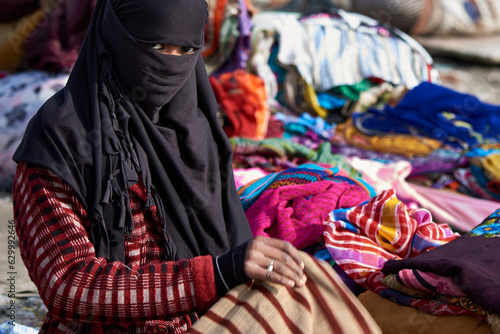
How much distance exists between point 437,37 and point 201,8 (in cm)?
686

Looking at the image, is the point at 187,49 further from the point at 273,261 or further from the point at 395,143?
the point at 395,143

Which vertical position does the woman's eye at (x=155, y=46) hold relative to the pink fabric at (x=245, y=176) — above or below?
above

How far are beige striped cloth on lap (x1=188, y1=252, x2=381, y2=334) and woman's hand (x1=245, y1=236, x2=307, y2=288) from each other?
0.05m

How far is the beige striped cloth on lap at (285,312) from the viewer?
158 cm

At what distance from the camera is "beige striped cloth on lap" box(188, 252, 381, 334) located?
5.19 feet

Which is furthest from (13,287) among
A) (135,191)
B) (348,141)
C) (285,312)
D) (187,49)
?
(348,141)

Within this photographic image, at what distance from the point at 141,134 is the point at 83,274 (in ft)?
1.58

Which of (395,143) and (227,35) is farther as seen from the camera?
(227,35)

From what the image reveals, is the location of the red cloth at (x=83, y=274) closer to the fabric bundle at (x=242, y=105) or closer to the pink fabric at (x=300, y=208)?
the pink fabric at (x=300, y=208)

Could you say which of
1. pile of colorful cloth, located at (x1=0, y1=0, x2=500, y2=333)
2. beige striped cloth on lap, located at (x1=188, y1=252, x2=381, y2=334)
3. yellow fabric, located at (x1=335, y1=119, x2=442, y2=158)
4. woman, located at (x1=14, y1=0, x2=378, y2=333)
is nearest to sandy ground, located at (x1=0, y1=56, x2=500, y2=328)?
pile of colorful cloth, located at (x1=0, y1=0, x2=500, y2=333)

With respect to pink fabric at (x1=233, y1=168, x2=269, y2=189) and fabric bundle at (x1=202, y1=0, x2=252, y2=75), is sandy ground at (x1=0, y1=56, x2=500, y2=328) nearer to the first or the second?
pink fabric at (x1=233, y1=168, x2=269, y2=189)

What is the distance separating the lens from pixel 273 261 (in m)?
1.58

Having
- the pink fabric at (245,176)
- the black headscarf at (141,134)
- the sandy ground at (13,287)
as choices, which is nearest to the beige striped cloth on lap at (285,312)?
the black headscarf at (141,134)

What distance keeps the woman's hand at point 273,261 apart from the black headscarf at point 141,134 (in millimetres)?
375
